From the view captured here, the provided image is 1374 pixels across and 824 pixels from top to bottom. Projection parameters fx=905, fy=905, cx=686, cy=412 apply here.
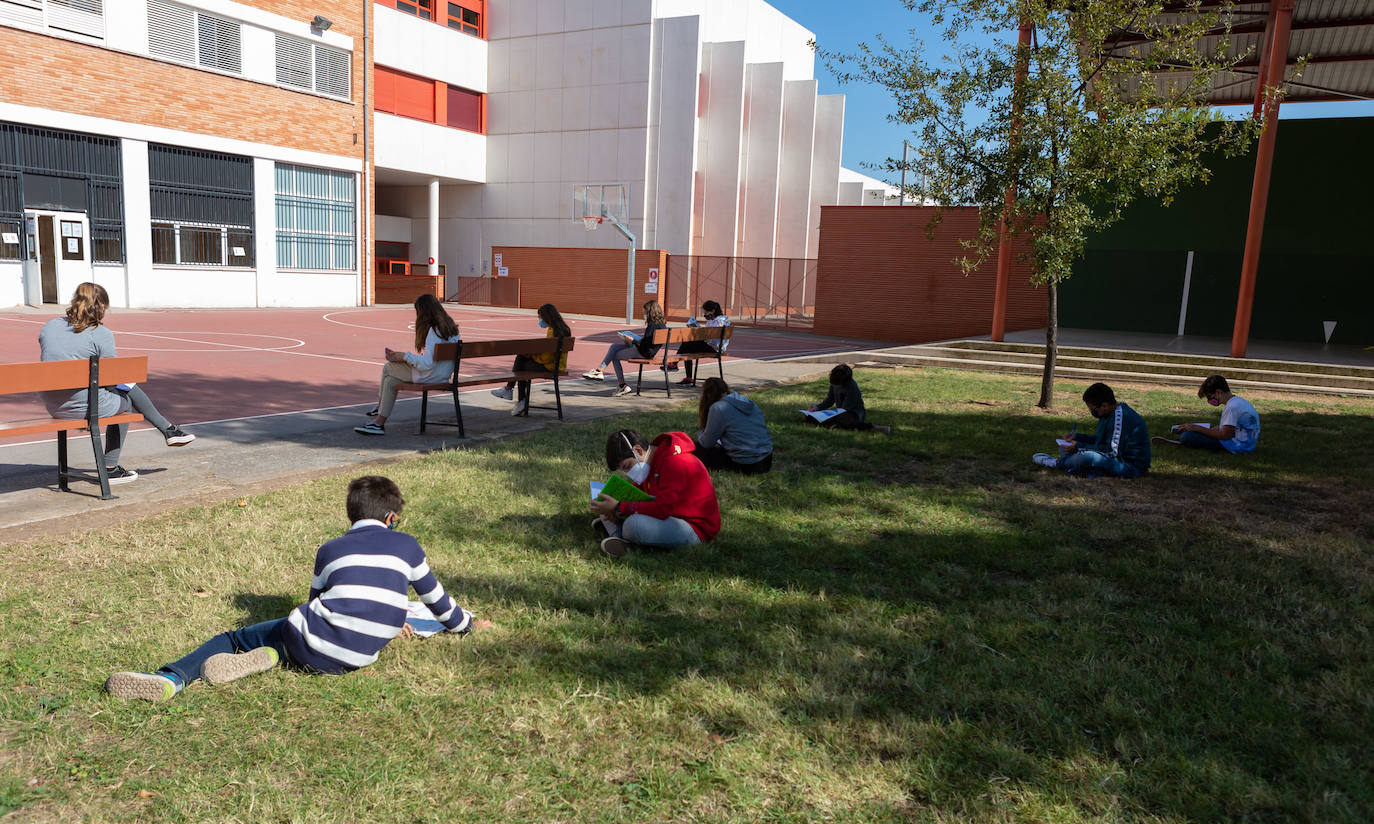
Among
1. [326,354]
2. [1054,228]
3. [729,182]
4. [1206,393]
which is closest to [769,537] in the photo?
[1206,393]

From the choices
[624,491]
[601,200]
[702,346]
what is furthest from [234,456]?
[601,200]

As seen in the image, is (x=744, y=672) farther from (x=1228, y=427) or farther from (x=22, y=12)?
→ (x=22, y=12)

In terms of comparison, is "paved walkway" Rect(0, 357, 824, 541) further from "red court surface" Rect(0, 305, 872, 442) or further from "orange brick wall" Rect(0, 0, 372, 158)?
"orange brick wall" Rect(0, 0, 372, 158)

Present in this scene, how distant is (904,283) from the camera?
27.2 meters

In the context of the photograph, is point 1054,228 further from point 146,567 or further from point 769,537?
point 146,567

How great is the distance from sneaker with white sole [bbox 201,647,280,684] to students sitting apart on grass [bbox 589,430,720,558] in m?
1.99

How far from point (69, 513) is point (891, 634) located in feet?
16.7

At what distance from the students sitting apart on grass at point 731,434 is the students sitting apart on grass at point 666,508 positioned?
1721mm

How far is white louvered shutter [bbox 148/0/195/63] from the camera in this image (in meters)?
26.5

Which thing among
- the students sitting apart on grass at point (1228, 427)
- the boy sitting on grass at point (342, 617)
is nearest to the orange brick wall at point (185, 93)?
the boy sitting on grass at point (342, 617)

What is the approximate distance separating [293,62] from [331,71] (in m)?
1.52

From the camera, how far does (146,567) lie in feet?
15.5

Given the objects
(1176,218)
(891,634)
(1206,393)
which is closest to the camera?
(891,634)

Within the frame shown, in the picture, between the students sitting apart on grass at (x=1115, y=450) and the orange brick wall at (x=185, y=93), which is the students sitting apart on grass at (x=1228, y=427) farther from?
the orange brick wall at (x=185, y=93)
